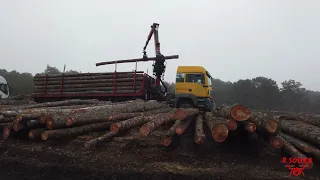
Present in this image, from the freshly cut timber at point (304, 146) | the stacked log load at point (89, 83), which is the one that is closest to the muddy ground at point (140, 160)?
the freshly cut timber at point (304, 146)

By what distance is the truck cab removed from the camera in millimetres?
13781

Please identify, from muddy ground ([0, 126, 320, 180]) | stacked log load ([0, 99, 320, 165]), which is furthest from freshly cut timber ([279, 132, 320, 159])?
muddy ground ([0, 126, 320, 180])

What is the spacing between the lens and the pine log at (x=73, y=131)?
6.79 meters

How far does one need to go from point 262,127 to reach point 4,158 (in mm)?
6039

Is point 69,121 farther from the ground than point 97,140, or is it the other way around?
point 69,121

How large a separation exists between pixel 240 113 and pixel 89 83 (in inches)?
450

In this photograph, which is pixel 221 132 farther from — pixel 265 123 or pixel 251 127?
pixel 265 123

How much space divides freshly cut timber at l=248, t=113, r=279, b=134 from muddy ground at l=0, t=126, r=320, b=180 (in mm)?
842

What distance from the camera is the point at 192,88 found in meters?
13.9

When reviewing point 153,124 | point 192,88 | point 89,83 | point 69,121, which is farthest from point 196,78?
point 69,121

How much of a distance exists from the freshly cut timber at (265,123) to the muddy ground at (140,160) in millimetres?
842

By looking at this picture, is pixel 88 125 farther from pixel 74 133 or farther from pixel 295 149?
pixel 295 149

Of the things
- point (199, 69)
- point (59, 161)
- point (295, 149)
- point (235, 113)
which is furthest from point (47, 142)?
point (199, 69)

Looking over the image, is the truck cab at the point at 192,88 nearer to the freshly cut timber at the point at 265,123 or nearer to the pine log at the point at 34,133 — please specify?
the freshly cut timber at the point at 265,123
